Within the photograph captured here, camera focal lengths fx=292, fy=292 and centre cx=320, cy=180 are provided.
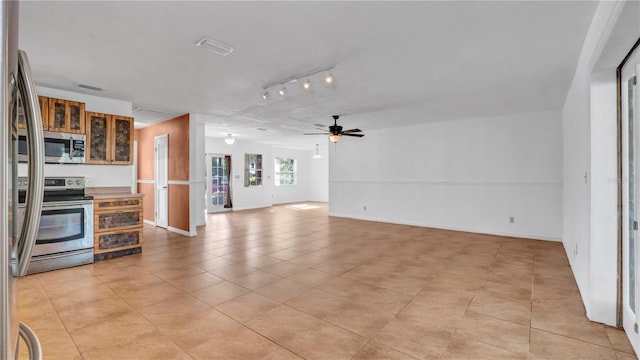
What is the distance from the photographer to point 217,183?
973cm

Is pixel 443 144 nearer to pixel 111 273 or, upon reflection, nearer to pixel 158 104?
pixel 158 104

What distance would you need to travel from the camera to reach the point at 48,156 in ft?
12.9

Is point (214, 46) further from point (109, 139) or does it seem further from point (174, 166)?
point (174, 166)

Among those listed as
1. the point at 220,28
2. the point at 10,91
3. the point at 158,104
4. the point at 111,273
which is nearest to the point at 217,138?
the point at 158,104

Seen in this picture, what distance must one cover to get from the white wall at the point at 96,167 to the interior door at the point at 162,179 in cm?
165

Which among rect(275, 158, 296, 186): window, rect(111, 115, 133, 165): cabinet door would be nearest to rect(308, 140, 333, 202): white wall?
rect(275, 158, 296, 186): window

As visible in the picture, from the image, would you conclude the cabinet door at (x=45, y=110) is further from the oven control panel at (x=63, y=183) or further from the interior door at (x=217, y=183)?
the interior door at (x=217, y=183)

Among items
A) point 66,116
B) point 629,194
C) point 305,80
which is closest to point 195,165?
point 66,116

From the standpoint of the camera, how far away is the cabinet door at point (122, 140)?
4621 millimetres

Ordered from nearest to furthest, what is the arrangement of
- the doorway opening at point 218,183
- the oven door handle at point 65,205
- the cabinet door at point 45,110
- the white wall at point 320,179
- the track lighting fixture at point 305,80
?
the track lighting fixture at point 305,80 < the oven door handle at point 65,205 < the cabinet door at point 45,110 < the doorway opening at point 218,183 < the white wall at point 320,179

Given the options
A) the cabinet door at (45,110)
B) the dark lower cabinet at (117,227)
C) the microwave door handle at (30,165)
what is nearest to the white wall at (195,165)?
the dark lower cabinet at (117,227)

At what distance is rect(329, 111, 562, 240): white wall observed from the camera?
5.58 meters


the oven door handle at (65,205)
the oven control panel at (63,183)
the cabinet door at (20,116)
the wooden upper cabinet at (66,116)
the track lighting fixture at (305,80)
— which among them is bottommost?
the oven door handle at (65,205)

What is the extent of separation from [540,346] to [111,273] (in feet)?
14.7
